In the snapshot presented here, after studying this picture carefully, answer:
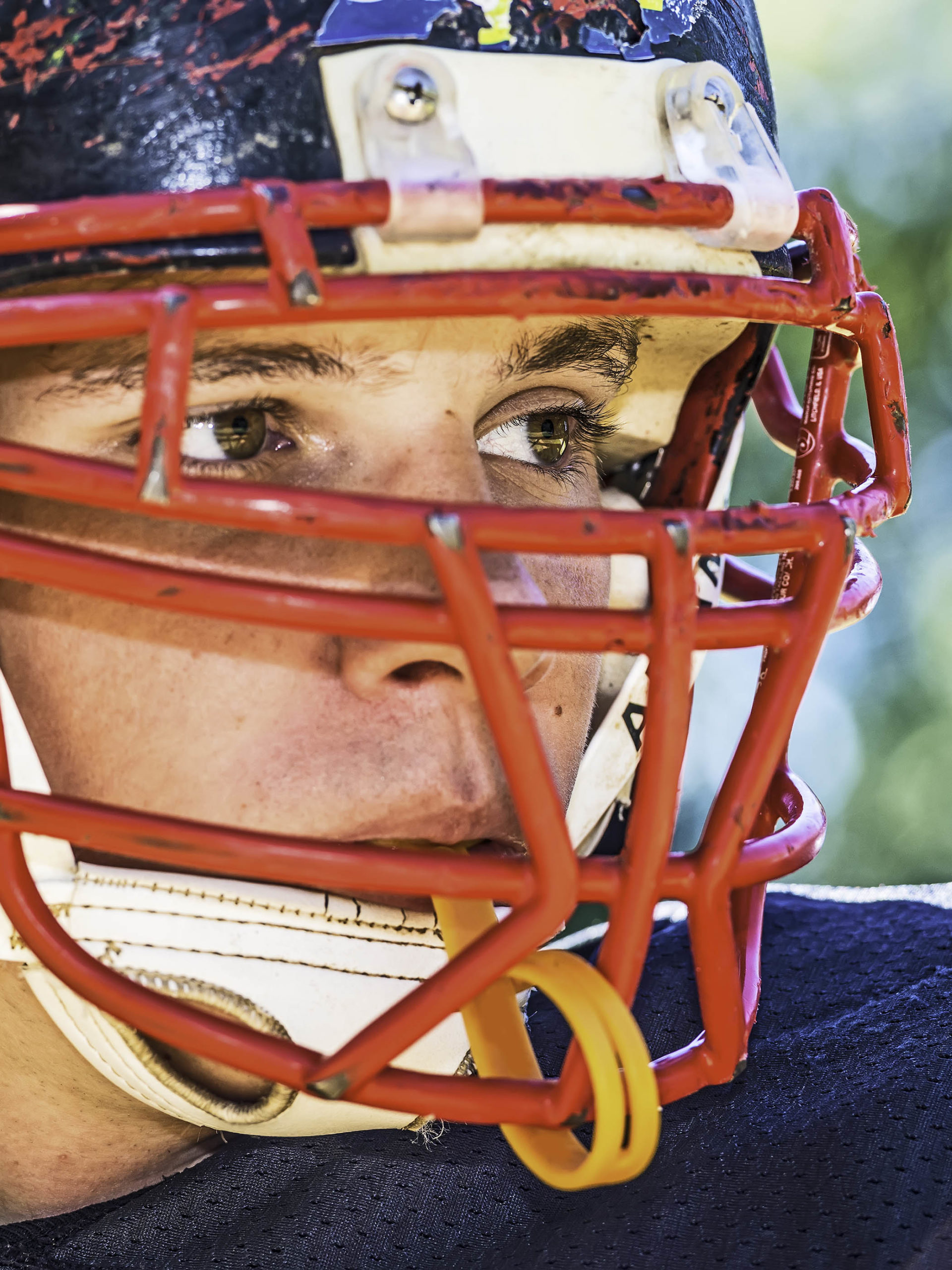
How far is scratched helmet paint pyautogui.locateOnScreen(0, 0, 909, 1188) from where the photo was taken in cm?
61

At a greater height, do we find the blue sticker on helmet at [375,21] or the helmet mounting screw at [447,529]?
the blue sticker on helmet at [375,21]

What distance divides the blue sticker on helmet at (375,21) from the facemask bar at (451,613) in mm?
91

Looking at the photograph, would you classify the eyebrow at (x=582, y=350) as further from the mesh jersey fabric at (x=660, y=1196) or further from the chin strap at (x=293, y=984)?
the mesh jersey fabric at (x=660, y=1196)

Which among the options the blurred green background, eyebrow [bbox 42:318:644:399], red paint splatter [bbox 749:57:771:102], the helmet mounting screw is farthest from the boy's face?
the blurred green background

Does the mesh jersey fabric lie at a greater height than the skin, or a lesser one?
lesser

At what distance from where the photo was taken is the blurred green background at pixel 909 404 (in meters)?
3.45

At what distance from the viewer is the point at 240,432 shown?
77 centimetres

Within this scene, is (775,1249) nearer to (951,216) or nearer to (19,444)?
(19,444)

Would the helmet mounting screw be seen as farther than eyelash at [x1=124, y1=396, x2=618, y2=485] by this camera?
No

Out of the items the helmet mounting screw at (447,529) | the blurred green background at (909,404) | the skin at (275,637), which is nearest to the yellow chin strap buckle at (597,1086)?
the skin at (275,637)

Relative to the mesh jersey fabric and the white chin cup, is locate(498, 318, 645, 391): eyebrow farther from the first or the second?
the mesh jersey fabric

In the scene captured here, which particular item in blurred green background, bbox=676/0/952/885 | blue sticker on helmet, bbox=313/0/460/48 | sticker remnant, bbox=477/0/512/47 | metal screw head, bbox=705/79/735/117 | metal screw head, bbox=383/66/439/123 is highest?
blue sticker on helmet, bbox=313/0/460/48

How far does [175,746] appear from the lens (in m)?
0.73

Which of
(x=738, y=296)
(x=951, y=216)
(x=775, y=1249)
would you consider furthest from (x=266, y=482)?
(x=951, y=216)
